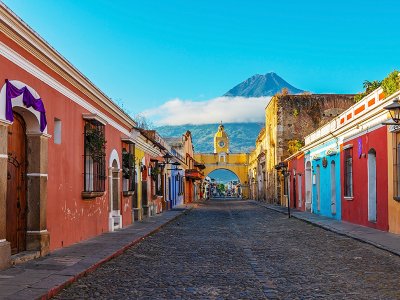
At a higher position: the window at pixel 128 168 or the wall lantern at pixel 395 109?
the wall lantern at pixel 395 109

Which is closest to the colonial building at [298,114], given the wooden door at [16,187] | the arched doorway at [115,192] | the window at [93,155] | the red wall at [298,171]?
the red wall at [298,171]

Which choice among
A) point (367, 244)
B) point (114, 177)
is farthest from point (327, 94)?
point (367, 244)

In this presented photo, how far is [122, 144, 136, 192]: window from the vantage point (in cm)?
1844

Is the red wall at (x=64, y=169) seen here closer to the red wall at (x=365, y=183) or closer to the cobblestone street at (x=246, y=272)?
the cobblestone street at (x=246, y=272)

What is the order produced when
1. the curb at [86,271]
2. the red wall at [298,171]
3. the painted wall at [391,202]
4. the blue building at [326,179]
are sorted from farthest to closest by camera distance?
the red wall at [298,171]
the blue building at [326,179]
the painted wall at [391,202]
the curb at [86,271]

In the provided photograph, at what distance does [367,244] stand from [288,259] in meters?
3.08

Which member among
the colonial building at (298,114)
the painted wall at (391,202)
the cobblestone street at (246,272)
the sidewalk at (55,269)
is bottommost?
the cobblestone street at (246,272)

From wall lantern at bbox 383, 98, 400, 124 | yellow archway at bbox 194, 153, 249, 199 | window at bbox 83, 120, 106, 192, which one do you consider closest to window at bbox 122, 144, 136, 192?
window at bbox 83, 120, 106, 192

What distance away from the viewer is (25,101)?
883 centimetres

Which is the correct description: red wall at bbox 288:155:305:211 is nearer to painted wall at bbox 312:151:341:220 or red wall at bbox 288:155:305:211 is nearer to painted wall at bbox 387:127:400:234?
painted wall at bbox 312:151:341:220

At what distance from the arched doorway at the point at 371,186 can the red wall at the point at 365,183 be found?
0.64 ft

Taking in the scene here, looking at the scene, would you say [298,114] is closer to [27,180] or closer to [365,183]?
[365,183]

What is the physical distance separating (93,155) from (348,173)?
10004 mm

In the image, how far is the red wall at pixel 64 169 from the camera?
382 inches
